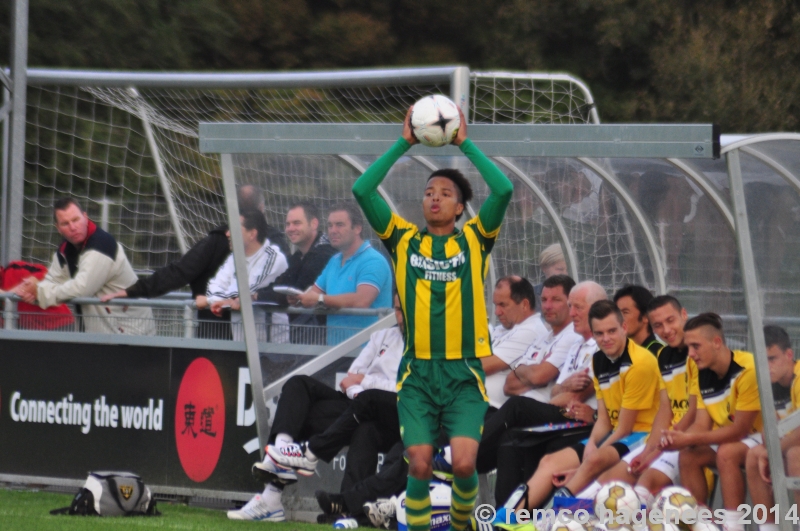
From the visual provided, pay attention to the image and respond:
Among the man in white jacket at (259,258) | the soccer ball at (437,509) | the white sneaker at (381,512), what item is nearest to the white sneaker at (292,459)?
the white sneaker at (381,512)

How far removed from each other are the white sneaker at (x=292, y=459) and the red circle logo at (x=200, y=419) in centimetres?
91

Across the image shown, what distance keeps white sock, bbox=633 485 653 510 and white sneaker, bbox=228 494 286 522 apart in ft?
7.87

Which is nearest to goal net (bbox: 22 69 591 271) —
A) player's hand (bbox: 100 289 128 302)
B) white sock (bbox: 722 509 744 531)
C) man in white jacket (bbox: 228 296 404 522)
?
player's hand (bbox: 100 289 128 302)

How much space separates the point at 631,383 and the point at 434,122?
197 centimetres

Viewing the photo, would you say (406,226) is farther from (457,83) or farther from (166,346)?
(166,346)

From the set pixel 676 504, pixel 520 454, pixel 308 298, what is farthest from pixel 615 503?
pixel 308 298

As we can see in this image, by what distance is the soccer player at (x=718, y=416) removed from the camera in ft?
19.5

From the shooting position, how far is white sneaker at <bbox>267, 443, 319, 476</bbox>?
7125 mm

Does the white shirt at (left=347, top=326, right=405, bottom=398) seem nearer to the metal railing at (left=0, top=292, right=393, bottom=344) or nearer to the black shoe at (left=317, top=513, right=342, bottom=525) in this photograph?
the metal railing at (left=0, top=292, right=393, bottom=344)

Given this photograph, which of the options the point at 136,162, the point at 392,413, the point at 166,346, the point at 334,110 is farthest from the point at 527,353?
the point at 136,162

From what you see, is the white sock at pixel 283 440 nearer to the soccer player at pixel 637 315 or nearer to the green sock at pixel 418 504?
the green sock at pixel 418 504

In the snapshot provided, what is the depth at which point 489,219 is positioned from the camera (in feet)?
19.2

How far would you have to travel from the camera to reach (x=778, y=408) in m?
5.82

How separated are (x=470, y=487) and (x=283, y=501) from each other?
2.17 meters
